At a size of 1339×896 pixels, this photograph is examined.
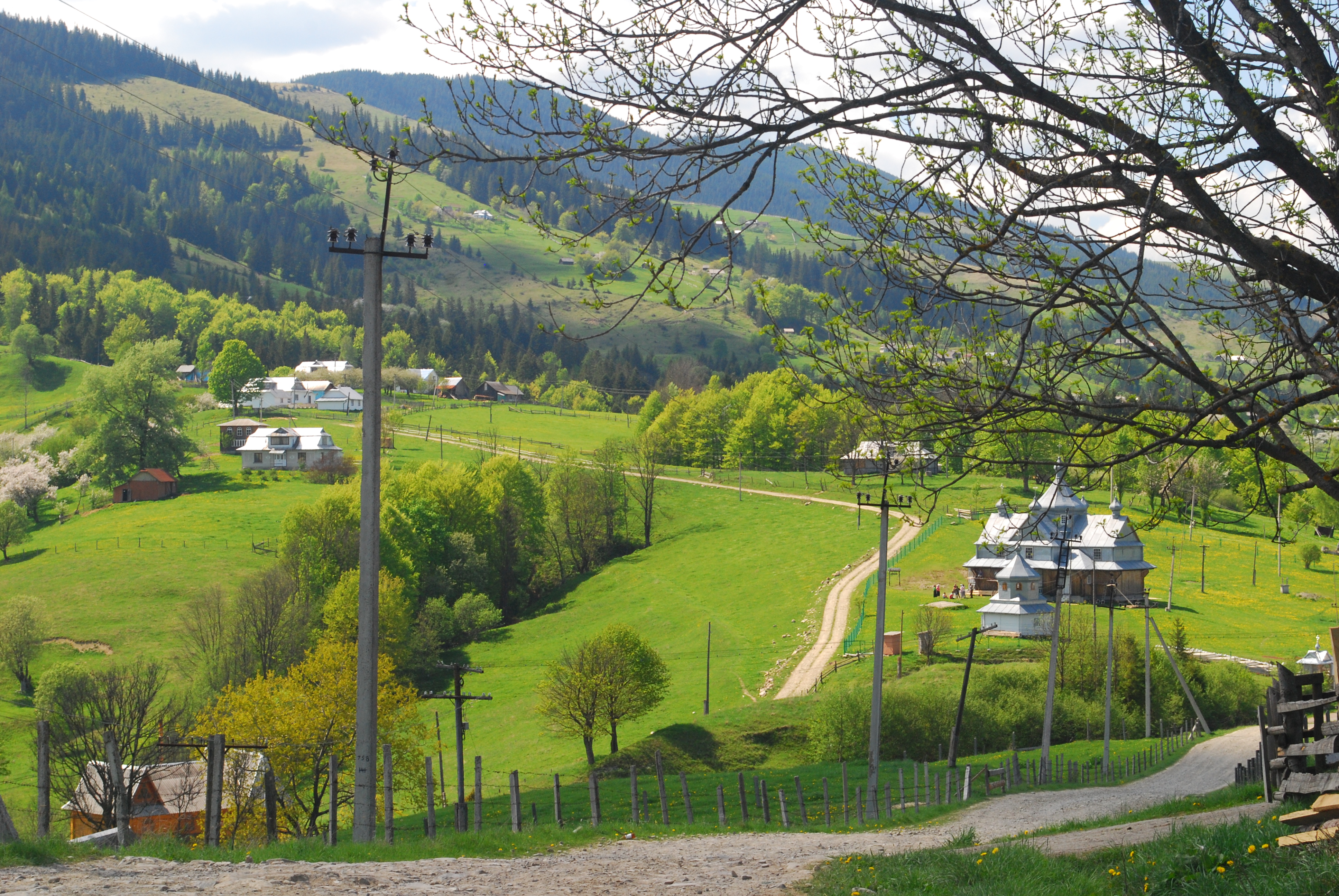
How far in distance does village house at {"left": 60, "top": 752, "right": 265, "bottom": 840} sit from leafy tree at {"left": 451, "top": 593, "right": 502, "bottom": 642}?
116 feet

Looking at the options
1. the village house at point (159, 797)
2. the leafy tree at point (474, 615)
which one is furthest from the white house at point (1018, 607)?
the village house at point (159, 797)

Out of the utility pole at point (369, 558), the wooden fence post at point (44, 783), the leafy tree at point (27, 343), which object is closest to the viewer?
the wooden fence post at point (44, 783)

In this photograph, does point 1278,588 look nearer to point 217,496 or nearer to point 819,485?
point 819,485

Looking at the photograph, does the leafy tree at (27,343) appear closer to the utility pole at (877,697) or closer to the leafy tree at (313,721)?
the leafy tree at (313,721)


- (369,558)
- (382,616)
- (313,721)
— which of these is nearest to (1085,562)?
(382,616)

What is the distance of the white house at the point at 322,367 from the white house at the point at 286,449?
190ft

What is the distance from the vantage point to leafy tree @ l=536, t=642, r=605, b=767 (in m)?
51.6

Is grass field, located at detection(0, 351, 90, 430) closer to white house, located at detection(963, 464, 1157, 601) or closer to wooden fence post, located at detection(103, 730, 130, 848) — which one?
white house, located at detection(963, 464, 1157, 601)

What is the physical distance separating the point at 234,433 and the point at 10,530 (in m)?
41.3

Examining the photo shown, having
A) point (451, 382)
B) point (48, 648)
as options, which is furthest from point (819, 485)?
point (451, 382)

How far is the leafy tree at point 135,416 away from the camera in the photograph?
102 metres

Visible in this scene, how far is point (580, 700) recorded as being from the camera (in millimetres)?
51719

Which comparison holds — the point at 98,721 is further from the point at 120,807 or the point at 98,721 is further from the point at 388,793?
the point at 120,807

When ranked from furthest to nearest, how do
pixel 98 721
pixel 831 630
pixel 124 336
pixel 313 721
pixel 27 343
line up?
1. pixel 124 336
2. pixel 27 343
3. pixel 831 630
4. pixel 98 721
5. pixel 313 721
